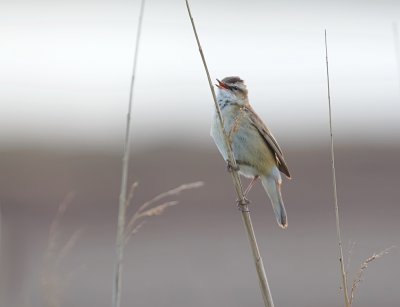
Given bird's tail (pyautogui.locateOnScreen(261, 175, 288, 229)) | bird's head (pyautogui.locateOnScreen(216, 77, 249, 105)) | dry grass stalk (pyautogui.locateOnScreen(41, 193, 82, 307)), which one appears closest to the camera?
dry grass stalk (pyautogui.locateOnScreen(41, 193, 82, 307))

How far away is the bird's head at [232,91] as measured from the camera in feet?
18.3

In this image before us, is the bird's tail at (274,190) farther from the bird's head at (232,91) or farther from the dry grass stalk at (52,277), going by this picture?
the dry grass stalk at (52,277)

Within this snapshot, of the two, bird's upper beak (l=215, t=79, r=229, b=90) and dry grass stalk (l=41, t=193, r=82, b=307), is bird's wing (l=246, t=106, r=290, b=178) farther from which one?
dry grass stalk (l=41, t=193, r=82, b=307)

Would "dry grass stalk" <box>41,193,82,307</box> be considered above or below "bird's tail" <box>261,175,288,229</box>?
above

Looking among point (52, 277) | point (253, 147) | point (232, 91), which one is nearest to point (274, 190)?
point (253, 147)

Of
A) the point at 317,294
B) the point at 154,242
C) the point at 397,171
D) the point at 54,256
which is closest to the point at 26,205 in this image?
the point at 154,242

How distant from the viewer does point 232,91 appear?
565 centimetres

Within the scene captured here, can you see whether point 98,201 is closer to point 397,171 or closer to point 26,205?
point 26,205

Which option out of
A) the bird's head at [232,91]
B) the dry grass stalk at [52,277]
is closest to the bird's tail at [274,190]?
the bird's head at [232,91]

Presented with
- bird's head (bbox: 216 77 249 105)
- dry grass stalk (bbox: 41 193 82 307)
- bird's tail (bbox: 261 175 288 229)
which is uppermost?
bird's head (bbox: 216 77 249 105)

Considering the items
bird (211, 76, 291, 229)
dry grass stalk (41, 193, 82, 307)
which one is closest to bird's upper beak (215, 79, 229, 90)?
bird (211, 76, 291, 229)

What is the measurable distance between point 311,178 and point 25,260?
144 inches

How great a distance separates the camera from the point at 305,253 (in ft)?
39.4

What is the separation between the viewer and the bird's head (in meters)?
5.58
